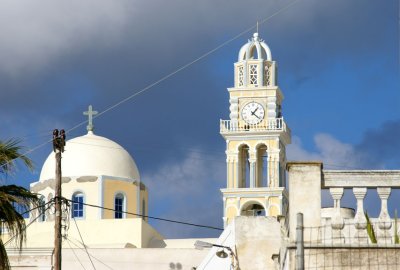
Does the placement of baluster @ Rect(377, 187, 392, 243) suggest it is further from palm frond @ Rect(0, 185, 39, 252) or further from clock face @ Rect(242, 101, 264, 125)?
clock face @ Rect(242, 101, 264, 125)

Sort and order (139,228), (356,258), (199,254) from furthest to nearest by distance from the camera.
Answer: (139,228)
(199,254)
(356,258)

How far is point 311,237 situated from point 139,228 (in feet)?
159

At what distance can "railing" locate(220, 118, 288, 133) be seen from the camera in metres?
89.6

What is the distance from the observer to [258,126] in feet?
296

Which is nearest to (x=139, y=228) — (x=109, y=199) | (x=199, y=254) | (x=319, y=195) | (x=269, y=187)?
(x=109, y=199)

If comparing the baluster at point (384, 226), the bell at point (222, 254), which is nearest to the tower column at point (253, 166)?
the bell at point (222, 254)

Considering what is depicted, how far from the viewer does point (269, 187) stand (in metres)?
87.9

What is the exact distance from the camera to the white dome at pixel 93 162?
69.8 m

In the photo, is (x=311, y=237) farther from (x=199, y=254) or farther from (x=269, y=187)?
(x=269, y=187)

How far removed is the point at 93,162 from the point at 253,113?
76.2 ft

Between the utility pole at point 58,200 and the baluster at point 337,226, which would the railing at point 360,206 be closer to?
the baluster at point 337,226

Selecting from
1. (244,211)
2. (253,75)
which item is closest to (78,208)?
(244,211)

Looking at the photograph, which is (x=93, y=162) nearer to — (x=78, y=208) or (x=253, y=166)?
(x=78, y=208)

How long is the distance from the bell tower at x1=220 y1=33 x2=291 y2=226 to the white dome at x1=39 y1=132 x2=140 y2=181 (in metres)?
17.9
